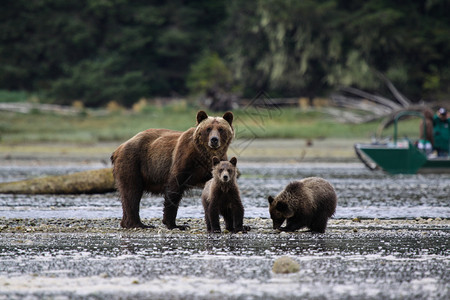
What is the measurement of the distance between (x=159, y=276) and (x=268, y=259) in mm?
1297

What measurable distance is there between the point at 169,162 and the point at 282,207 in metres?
1.54

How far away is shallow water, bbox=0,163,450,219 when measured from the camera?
1241 centimetres

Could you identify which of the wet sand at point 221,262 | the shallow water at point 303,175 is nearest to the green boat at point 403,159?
the shallow water at point 303,175

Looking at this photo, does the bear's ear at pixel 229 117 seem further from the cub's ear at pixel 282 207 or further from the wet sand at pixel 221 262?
the wet sand at pixel 221 262

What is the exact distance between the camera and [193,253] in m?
8.19

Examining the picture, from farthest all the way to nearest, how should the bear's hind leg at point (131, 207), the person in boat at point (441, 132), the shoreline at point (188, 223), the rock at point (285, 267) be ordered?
the person in boat at point (441, 132) < the bear's hind leg at point (131, 207) < the shoreline at point (188, 223) < the rock at point (285, 267)

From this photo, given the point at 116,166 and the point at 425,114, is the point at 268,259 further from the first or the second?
the point at 425,114

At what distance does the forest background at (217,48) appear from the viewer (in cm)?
Result: 4262

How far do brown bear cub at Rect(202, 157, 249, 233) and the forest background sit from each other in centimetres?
3092

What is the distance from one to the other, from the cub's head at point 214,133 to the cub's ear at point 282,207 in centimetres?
94

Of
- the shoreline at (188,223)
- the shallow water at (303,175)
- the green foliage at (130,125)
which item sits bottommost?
the shoreline at (188,223)

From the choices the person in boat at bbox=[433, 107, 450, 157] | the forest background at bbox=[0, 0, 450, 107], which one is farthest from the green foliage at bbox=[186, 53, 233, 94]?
the person in boat at bbox=[433, 107, 450, 157]

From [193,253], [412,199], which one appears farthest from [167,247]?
[412,199]

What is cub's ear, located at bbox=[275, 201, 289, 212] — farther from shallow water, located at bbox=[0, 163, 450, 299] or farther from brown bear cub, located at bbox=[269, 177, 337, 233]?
shallow water, located at bbox=[0, 163, 450, 299]
